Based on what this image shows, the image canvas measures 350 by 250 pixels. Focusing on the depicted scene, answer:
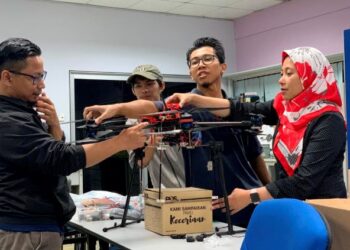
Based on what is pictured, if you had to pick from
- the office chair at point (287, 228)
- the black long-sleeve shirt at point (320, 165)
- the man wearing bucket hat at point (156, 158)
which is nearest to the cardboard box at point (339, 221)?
the office chair at point (287, 228)

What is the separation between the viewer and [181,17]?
21.4 ft

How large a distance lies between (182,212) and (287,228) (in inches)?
33.6

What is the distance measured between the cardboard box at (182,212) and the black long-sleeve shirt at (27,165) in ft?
1.69

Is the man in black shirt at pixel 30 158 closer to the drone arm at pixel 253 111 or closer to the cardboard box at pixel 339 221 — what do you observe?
the drone arm at pixel 253 111

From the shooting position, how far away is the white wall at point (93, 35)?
550 centimetres

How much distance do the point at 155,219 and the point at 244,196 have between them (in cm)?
45

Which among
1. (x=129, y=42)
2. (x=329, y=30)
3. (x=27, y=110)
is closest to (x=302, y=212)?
(x=27, y=110)

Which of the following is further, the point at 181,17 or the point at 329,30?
the point at 181,17

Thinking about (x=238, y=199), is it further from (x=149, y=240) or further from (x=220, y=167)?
(x=149, y=240)

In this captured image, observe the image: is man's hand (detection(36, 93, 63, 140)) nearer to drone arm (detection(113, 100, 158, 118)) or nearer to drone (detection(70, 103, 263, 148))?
drone (detection(70, 103, 263, 148))

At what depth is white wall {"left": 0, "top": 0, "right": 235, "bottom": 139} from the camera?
550 cm

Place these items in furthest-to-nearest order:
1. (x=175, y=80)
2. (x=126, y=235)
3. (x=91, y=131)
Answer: (x=175, y=80) → (x=126, y=235) → (x=91, y=131)

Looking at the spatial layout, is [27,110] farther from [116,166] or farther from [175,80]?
[175,80]

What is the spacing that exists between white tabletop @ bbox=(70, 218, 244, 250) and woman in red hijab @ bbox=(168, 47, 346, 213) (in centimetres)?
20
